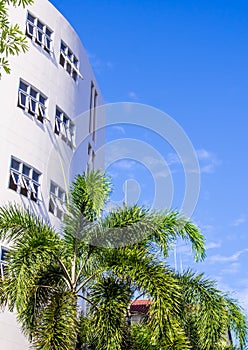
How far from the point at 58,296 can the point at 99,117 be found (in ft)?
54.1

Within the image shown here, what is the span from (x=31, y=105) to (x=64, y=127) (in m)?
2.07

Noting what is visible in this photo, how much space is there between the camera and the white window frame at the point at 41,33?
845 inches

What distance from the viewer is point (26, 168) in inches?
779

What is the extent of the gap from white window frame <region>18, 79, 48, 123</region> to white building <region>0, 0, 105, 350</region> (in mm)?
34

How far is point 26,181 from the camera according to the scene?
64.2 feet

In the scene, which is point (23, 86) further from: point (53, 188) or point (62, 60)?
point (53, 188)

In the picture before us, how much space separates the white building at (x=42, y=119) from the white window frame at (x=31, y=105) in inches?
1.4

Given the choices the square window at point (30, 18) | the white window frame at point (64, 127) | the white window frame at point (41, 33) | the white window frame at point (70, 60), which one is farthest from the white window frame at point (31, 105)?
the square window at point (30, 18)

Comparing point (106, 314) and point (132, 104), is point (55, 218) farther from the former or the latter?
point (106, 314)

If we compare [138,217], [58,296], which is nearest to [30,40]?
[138,217]

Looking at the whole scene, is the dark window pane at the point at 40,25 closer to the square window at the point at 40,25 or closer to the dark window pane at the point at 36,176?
the square window at the point at 40,25

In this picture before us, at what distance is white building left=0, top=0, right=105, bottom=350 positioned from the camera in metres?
19.1

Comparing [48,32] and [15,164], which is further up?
[48,32]

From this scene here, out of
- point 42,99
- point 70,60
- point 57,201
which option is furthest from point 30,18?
point 57,201
